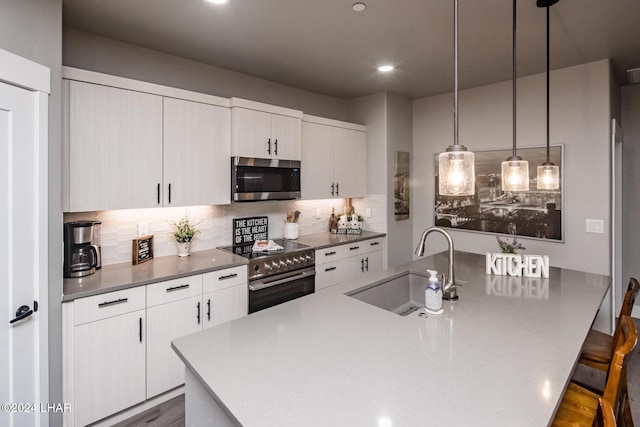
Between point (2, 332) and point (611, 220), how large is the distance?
448 centimetres

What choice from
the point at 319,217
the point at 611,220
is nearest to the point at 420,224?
the point at 319,217

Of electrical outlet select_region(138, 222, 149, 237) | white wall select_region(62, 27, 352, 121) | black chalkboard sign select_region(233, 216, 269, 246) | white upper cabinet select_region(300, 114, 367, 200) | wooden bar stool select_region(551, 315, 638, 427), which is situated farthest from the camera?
white upper cabinet select_region(300, 114, 367, 200)

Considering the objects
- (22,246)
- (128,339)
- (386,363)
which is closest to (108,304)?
(128,339)

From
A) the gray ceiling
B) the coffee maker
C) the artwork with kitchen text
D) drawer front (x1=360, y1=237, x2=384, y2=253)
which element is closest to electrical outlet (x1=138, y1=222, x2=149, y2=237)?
the coffee maker

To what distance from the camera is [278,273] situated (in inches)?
120

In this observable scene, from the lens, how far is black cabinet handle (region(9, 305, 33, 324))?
164 centimetres

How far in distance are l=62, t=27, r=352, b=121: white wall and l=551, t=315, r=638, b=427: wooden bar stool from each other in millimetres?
3367

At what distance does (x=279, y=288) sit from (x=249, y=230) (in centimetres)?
78

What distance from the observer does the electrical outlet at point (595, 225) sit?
3156mm

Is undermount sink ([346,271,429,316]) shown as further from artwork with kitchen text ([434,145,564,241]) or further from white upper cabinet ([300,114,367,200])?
artwork with kitchen text ([434,145,564,241])

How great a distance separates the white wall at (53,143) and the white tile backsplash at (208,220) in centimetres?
67

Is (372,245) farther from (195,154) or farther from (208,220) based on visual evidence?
(195,154)

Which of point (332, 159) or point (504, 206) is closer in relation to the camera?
point (504, 206)

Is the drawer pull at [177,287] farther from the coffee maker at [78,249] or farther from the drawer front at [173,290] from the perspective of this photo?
the coffee maker at [78,249]
